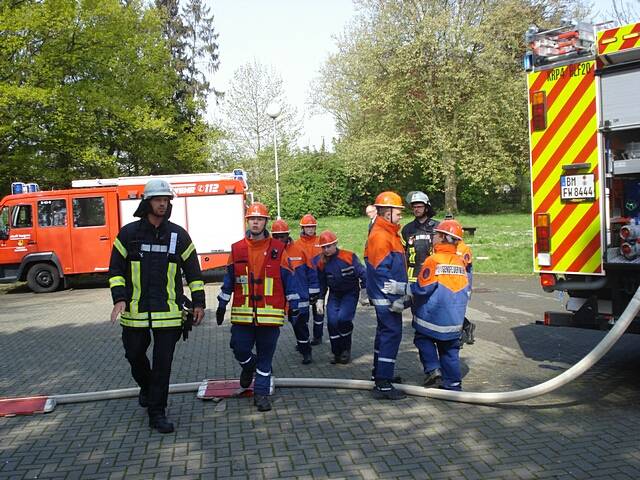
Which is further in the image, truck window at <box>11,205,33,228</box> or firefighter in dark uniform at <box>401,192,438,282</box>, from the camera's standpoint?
truck window at <box>11,205,33,228</box>

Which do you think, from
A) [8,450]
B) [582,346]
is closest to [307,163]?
[582,346]

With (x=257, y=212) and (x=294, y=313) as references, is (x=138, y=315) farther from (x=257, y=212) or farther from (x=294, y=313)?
(x=294, y=313)

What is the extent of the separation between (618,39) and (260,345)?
4.07 meters

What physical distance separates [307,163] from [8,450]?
34122 millimetres

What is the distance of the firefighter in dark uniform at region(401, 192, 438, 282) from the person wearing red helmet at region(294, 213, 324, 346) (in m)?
1.13

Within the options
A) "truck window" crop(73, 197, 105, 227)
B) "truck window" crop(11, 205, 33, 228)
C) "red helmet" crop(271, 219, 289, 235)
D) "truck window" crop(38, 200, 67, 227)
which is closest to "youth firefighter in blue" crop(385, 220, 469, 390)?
"red helmet" crop(271, 219, 289, 235)

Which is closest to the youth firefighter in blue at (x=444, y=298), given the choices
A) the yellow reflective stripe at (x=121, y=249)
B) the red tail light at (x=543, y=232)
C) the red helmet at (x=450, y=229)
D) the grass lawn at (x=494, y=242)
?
the red helmet at (x=450, y=229)

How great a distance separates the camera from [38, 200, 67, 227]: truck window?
16.0 m

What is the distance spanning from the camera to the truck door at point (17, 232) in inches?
627

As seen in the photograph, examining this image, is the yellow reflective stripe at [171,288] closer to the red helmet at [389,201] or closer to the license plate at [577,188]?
the red helmet at [389,201]

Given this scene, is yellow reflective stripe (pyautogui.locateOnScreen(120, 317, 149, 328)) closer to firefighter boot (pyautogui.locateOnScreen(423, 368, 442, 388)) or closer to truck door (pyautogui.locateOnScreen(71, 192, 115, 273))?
firefighter boot (pyautogui.locateOnScreen(423, 368, 442, 388))

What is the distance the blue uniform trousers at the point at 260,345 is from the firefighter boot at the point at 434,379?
1.50 meters

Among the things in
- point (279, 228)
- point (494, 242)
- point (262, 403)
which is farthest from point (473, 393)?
point (494, 242)

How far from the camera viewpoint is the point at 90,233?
16031 mm
